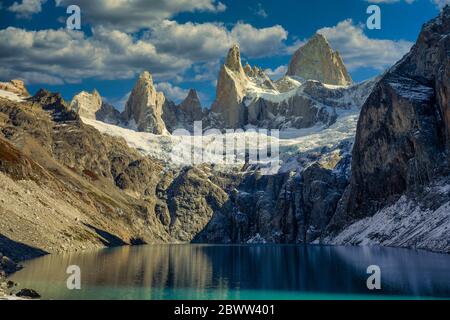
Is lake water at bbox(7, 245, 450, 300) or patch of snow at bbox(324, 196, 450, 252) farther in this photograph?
patch of snow at bbox(324, 196, 450, 252)

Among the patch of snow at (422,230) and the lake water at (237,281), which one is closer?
the lake water at (237,281)

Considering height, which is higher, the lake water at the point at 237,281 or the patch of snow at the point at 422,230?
the patch of snow at the point at 422,230

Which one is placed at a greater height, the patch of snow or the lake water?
the patch of snow

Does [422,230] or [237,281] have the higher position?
[422,230]

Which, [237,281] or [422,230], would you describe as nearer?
[237,281]

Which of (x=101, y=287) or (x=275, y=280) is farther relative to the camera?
(x=275, y=280)
